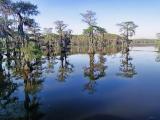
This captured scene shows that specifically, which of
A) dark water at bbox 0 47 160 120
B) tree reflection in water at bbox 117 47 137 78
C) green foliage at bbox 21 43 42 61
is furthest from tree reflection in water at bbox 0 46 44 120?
tree reflection in water at bbox 117 47 137 78

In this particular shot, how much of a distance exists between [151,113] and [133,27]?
296ft

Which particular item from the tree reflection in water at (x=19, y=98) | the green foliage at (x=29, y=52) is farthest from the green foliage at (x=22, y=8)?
the tree reflection in water at (x=19, y=98)

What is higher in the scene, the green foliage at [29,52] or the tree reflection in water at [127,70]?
the green foliage at [29,52]

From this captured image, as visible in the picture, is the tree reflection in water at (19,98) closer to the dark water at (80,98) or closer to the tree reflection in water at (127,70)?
the dark water at (80,98)

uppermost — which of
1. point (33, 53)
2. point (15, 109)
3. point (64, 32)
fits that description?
point (64, 32)

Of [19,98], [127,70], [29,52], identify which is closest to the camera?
[19,98]

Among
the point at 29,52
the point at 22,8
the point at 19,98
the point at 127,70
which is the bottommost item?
the point at 19,98

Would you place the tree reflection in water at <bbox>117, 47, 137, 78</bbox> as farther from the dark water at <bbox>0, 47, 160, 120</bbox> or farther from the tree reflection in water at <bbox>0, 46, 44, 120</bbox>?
the tree reflection in water at <bbox>0, 46, 44, 120</bbox>

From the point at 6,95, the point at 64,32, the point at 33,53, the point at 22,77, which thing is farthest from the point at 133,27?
the point at 6,95

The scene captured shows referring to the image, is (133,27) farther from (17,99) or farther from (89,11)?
(17,99)

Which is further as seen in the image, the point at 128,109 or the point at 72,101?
the point at 72,101

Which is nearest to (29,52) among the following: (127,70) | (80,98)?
(127,70)

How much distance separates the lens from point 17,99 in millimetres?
21797

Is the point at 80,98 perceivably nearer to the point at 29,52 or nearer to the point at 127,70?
the point at 127,70
